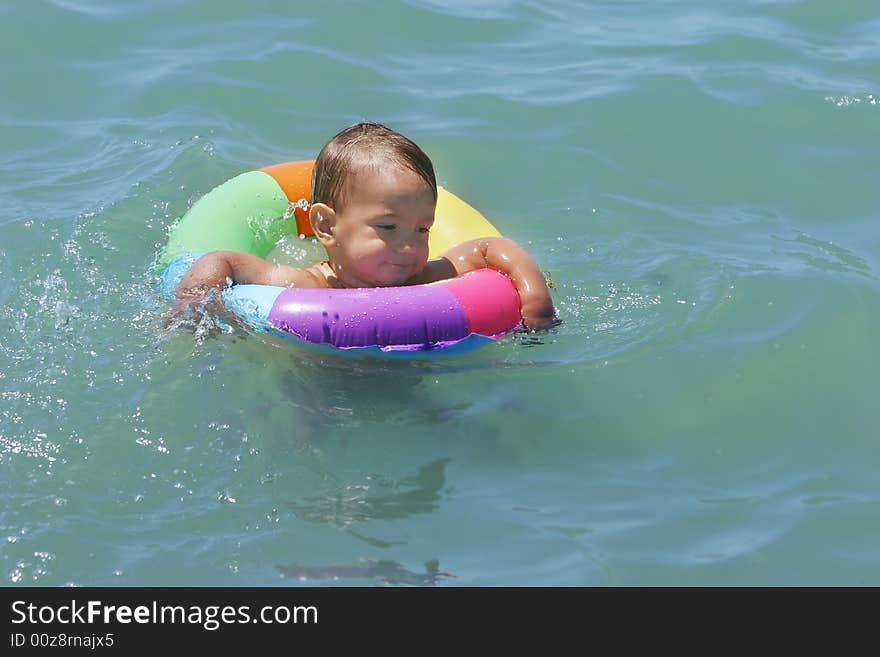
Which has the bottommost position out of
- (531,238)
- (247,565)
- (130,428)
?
(247,565)

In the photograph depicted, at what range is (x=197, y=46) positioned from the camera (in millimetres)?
8242

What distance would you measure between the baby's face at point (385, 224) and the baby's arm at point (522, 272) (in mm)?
293

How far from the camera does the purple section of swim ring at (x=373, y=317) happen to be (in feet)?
15.1

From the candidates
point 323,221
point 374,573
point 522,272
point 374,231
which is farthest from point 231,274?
point 374,573

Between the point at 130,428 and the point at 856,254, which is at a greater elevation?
the point at 856,254

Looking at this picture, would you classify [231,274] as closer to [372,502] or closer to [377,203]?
[377,203]

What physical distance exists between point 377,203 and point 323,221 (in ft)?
1.17

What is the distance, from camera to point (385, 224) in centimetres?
489

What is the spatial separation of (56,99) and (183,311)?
3335 millimetres

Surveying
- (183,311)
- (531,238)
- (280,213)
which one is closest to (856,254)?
(531,238)

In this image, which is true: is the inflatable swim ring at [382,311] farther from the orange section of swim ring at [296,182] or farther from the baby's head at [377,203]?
the orange section of swim ring at [296,182]

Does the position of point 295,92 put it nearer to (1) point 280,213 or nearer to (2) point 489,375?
(1) point 280,213

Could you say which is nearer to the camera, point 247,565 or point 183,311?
point 247,565

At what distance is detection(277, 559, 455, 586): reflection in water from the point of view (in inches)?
147
